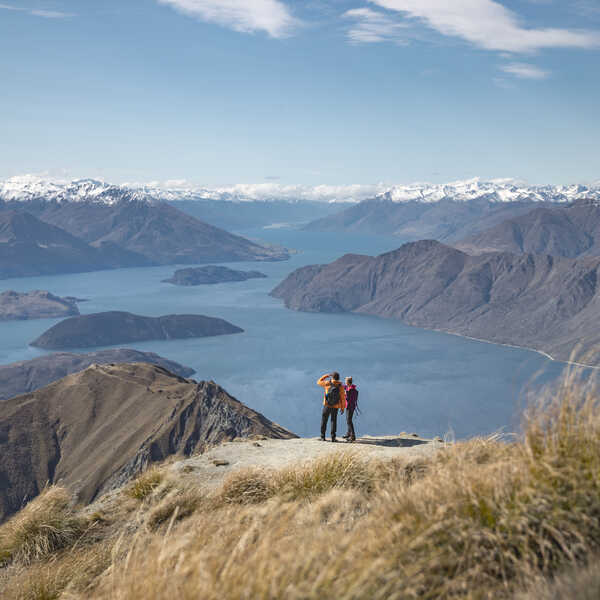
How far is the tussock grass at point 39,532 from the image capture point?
27.5 ft

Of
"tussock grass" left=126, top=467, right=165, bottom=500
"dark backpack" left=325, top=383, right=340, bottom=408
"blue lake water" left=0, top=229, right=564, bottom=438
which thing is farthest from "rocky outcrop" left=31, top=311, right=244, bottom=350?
"tussock grass" left=126, top=467, right=165, bottom=500

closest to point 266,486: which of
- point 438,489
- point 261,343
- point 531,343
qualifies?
point 438,489

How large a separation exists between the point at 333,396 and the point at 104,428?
2103 inches

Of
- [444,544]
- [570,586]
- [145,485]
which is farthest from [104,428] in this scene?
[570,586]

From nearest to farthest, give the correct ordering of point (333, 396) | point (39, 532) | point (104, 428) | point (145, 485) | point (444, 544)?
point (444, 544) < point (39, 532) < point (145, 485) < point (333, 396) < point (104, 428)

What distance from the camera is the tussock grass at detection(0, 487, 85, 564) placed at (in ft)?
27.5

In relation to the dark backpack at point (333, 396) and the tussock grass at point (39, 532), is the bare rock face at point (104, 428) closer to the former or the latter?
the dark backpack at point (333, 396)

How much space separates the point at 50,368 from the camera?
141125mm

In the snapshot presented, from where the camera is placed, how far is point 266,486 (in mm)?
8742

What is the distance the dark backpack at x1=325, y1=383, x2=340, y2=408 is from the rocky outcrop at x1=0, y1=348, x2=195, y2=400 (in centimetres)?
11249

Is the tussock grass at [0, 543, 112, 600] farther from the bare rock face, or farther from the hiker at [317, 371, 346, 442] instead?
the bare rock face

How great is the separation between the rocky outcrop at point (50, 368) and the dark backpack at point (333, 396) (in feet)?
369

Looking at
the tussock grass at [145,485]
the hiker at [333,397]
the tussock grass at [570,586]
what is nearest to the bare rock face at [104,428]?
the hiker at [333,397]

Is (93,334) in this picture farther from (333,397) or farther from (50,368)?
(333,397)
